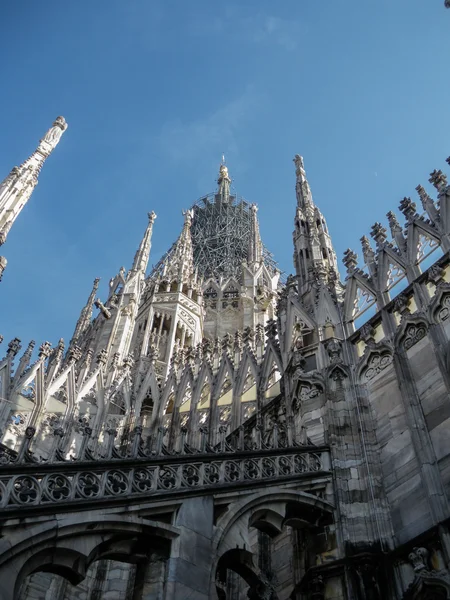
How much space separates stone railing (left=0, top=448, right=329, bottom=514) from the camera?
732cm

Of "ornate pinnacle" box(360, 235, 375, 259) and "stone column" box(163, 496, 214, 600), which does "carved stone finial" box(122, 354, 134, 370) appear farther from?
"stone column" box(163, 496, 214, 600)

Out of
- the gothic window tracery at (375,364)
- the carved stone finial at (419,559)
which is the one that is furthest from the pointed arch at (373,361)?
the carved stone finial at (419,559)

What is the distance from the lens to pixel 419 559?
26.6 feet

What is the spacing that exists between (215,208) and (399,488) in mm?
52332

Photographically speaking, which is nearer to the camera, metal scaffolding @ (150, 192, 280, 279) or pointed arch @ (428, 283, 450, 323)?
pointed arch @ (428, 283, 450, 323)

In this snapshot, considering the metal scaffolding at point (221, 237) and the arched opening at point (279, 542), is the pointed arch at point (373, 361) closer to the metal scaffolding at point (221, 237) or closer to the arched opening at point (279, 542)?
the arched opening at point (279, 542)

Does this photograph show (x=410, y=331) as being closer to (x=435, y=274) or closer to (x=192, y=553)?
(x=435, y=274)

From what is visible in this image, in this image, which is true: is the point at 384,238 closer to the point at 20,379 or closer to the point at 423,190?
the point at 423,190

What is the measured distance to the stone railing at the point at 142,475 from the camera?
7320mm

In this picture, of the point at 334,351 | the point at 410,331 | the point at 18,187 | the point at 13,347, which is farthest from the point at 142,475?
the point at 18,187

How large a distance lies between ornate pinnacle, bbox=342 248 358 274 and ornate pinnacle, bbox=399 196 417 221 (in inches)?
63.6

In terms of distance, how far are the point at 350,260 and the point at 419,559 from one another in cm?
804

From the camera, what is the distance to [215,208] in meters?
60.2

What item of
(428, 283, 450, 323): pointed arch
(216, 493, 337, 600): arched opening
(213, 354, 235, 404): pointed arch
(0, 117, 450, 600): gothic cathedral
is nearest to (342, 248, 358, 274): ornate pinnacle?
(0, 117, 450, 600): gothic cathedral
